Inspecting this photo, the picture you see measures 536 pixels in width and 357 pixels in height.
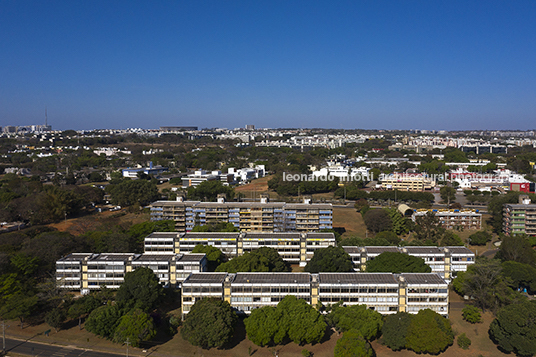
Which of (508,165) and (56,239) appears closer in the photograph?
(56,239)

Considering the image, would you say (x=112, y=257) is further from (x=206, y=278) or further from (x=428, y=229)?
(x=428, y=229)

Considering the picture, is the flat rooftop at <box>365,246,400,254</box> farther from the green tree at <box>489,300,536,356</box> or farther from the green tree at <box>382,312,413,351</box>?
the green tree at <box>489,300,536,356</box>

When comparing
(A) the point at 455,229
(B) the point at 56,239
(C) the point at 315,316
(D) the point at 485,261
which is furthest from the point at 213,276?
(A) the point at 455,229

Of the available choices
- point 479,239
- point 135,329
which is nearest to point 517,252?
point 479,239

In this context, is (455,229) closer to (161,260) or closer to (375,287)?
(375,287)

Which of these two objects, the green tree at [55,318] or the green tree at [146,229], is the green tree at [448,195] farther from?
the green tree at [55,318]
